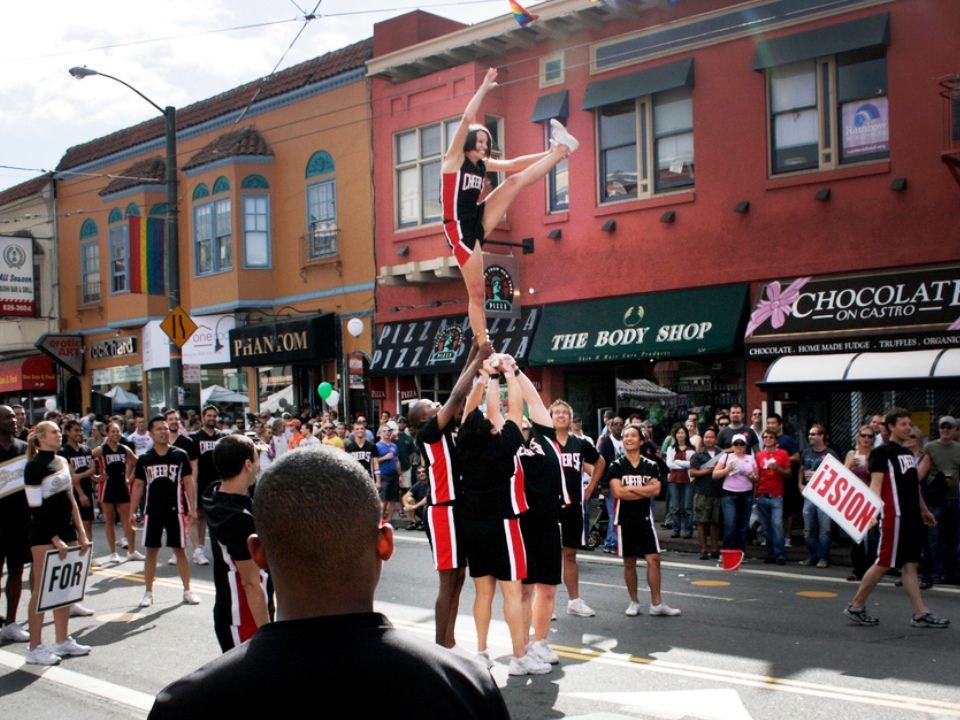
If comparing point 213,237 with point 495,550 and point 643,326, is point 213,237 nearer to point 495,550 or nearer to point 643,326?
point 643,326

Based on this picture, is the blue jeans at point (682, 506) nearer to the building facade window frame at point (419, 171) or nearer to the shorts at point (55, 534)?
the building facade window frame at point (419, 171)

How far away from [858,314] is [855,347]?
60 centimetres

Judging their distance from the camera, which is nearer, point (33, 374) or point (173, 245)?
point (173, 245)

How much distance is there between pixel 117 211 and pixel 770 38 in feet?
69.3

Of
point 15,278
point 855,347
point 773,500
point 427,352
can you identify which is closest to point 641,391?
point 855,347

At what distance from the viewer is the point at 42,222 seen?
1362 inches

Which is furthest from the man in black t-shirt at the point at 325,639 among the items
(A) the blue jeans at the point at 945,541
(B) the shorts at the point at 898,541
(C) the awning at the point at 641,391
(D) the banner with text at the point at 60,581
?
(C) the awning at the point at 641,391

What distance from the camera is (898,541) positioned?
356 inches

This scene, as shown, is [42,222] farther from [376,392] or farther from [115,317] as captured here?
[376,392]

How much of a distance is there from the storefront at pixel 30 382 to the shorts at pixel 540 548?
30163 mm

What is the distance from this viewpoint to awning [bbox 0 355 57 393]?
112 feet

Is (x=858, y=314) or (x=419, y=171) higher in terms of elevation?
(x=419, y=171)

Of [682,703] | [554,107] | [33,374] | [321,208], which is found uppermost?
[554,107]

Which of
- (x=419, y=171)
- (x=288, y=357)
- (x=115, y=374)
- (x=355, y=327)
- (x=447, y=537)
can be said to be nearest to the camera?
(x=447, y=537)
